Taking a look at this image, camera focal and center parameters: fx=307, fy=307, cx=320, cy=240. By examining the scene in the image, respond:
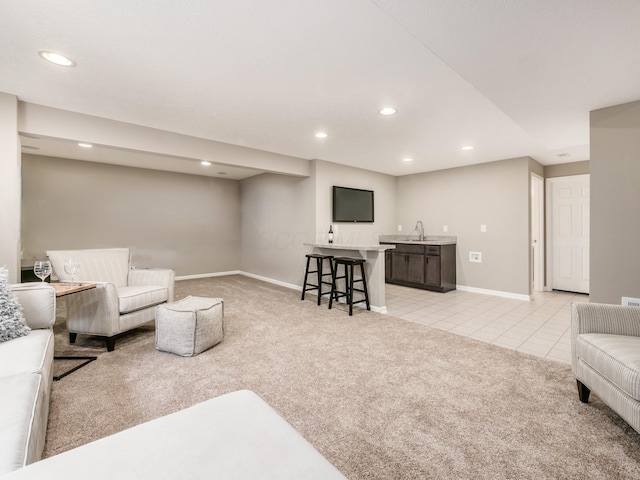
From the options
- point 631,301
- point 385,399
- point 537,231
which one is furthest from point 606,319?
point 537,231

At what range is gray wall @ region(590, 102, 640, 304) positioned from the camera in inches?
97.7

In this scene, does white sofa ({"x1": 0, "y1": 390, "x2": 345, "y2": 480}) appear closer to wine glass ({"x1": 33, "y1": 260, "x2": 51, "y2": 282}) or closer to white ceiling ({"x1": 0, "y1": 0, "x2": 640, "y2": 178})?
white ceiling ({"x1": 0, "y1": 0, "x2": 640, "y2": 178})

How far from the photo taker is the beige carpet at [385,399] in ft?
4.91

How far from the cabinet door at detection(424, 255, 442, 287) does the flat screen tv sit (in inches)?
51.6

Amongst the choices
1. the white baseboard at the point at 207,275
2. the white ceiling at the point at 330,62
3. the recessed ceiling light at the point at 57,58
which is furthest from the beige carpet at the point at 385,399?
the white baseboard at the point at 207,275

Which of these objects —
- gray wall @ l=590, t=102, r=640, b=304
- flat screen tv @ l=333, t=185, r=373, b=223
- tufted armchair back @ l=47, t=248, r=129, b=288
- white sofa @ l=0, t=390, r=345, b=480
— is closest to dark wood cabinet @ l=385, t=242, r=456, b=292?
flat screen tv @ l=333, t=185, r=373, b=223

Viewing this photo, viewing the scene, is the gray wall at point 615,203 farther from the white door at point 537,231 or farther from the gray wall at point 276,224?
the gray wall at point 276,224

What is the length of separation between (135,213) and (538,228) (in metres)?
7.43

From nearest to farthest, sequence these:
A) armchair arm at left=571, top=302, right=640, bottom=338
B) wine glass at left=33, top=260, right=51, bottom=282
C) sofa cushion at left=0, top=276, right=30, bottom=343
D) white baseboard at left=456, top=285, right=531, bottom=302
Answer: sofa cushion at left=0, top=276, right=30, bottom=343, armchair arm at left=571, top=302, right=640, bottom=338, wine glass at left=33, top=260, right=51, bottom=282, white baseboard at left=456, top=285, right=531, bottom=302

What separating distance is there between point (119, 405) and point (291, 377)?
112 cm

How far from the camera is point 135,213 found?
6.00 m

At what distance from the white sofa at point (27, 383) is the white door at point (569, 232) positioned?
6.56 meters

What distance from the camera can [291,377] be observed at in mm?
2307

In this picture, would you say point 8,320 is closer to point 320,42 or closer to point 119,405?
point 119,405
